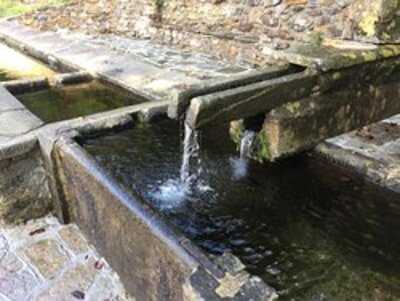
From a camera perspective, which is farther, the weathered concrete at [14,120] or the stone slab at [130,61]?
the stone slab at [130,61]

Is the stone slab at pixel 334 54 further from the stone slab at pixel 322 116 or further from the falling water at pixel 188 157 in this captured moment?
the falling water at pixel 188 157

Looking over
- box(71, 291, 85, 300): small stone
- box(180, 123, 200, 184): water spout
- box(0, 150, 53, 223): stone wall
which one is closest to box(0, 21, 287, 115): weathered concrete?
box(180, 123, 200, 184): water spout

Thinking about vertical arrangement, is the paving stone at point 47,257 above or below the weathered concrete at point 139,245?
below

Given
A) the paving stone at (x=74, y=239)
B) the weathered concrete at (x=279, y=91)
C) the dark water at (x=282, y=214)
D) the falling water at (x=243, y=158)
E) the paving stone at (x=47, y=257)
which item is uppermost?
the weathered concrete at (x=279, y=91)

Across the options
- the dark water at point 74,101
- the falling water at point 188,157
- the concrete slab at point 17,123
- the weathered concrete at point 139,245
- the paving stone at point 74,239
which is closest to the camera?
the weathered concrete at point 139,245

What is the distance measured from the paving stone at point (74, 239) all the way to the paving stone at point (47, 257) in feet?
0.22

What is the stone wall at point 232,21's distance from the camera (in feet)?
13.7

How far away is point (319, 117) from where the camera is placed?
307 cm

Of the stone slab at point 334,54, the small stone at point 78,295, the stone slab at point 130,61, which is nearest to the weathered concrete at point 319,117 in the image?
the stone slab at point 334,54

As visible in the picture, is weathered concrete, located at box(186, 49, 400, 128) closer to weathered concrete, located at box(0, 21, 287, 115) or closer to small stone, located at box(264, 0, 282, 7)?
weathered concrete, located at box(0, 21, 287, 115)

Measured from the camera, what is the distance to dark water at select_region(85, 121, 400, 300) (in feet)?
7.87

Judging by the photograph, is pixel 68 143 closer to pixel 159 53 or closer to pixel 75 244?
pixel 75 244

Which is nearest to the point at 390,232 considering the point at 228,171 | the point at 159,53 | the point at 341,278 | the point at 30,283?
the point at 341,278

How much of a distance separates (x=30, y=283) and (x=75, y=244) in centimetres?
40
